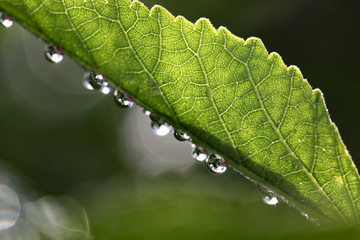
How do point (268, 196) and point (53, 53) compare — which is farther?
point (268, 196)

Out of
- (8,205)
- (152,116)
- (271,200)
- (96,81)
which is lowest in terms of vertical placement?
(271,200)

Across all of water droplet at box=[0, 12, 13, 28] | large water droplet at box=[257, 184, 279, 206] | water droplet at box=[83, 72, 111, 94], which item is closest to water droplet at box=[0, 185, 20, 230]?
water droplet at box=[83, 72, 111, 94]

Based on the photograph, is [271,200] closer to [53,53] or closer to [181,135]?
[181,135]

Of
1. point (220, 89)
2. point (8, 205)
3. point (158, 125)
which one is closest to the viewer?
point (220, 89)

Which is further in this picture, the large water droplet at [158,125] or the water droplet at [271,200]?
the water droplet at [271,200]

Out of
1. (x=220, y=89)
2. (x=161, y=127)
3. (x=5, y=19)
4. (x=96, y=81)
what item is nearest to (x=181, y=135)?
(x=161, y=127)

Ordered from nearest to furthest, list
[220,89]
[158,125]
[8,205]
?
[220,89] < [158,125] < [8,205]

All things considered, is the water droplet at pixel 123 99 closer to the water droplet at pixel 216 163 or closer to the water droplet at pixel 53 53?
the water droplet at pixel 53 53

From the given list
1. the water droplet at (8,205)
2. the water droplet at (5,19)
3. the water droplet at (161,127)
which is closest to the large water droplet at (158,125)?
the water droplet at (161,127)
